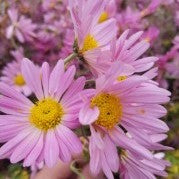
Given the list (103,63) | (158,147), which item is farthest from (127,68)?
(158,147)

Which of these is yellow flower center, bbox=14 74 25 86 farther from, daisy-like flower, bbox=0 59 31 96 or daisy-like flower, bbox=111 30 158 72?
daisy-like flower, bbox=111 30 158 72

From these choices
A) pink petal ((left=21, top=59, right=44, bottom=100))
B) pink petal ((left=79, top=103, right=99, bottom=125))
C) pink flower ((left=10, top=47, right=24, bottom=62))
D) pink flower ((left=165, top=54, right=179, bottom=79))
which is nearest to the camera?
pink petal ((left=79, top=103, right=99, bottom=125))

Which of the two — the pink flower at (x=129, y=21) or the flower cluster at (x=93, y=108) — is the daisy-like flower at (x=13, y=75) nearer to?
the pink flower at (x=129, y=21)

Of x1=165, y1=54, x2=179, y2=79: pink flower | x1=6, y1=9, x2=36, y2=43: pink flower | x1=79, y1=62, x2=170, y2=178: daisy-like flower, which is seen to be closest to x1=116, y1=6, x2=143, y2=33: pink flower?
x1=165, y1=54, x2=179, y2=79: pink flower

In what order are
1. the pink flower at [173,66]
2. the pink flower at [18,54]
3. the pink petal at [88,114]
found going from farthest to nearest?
the pink flower at [18,54], the pink flower at [173,66], the pink petal at [88,114]

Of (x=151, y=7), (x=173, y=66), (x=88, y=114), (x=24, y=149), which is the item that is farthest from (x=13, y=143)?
(x=151, y=7)

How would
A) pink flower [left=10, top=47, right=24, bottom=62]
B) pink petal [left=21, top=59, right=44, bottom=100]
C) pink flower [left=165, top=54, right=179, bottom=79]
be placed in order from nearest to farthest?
pink petal [left=21, top=59, right=44, bottom=100], pink flower [left=165, top=54, right=179, bottom=79], pink flower [left=10, top=47, right=24, bottom=62]

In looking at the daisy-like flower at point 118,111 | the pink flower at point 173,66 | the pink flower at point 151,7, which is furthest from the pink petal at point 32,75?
the pink flower at point 151,7
